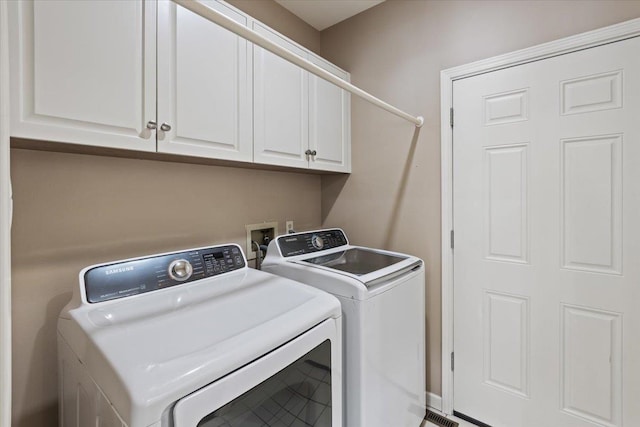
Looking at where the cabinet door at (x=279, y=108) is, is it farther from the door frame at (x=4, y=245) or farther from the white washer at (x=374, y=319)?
the door frame at (x=4, y=245)

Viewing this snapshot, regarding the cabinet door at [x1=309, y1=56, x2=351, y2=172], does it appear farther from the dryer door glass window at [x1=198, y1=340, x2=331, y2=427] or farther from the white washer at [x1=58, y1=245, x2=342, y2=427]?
the dryer door glass window at [x1=198, y1=340, x2=331, y2=427]

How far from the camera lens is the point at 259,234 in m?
1.84

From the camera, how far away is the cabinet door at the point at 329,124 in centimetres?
180

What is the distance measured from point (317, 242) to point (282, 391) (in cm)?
102

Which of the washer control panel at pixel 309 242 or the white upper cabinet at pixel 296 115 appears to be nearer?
the white upper cabinet at pixel 296 115

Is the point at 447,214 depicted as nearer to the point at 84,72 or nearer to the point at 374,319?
the point at 374,319

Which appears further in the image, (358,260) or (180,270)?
(358,260)

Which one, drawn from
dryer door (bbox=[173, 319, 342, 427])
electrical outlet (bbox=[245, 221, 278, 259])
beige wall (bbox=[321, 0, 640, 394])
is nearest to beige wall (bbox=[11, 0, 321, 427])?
electrical outlet (bbox=[245, 221, 278, 259])

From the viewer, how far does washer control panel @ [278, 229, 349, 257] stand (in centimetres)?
160

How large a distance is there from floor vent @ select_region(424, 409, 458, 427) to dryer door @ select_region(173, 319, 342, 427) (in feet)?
3.30

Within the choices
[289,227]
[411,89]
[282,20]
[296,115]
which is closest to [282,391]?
[289,227]

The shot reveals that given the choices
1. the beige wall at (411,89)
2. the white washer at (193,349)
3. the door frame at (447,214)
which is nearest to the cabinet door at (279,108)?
the beige wall at (411,89)

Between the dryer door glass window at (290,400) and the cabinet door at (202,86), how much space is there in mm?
906

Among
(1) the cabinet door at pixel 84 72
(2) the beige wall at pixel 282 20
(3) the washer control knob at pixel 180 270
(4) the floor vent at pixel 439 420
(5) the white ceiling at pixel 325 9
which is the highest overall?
(5) the white ceiling at pixel 325 9
